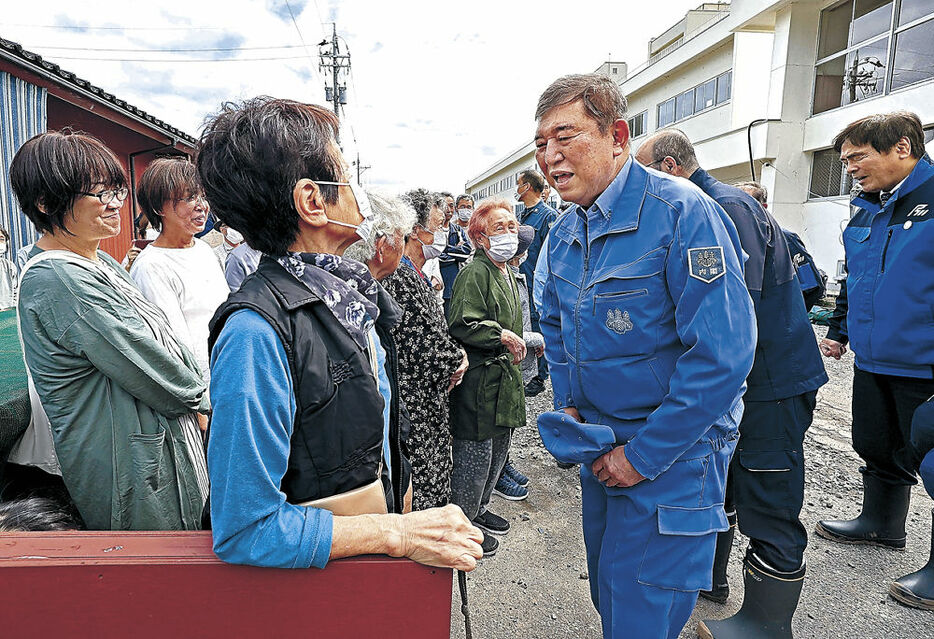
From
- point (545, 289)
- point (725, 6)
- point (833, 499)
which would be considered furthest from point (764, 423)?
point (725, 6)

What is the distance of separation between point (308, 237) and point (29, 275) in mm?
1032

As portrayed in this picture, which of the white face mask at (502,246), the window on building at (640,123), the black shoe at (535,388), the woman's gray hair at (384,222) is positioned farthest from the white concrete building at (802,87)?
the woman's gray hair at (384,222)

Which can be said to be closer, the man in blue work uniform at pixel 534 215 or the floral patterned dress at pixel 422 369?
the floral patterned dress at pixel 422 369

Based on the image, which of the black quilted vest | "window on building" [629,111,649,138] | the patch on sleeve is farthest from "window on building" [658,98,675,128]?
the black quilted vest

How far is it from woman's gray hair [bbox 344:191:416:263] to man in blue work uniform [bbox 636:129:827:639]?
4.47 feet

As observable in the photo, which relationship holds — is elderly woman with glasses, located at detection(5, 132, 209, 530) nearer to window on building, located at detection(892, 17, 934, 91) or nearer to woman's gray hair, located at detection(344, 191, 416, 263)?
woman's gray hair, located at detection(344, 191, 416, 263)

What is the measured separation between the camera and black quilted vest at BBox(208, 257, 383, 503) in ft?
3.36

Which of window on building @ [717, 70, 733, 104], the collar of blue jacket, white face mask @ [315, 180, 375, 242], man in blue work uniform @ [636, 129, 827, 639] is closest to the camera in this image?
white face mask @ [315, 180, 375, 242]

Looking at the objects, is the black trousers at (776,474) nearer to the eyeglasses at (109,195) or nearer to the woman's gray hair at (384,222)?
the woman's gray hair at (384,222)

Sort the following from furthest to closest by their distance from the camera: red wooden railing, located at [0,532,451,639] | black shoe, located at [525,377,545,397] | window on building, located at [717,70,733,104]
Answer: window on building, located at [717,70,733,104] → black shoe, located at [525,377,545,397] → red wooden railing, located at [0,532,451,639]

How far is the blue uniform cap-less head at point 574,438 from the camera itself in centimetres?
170

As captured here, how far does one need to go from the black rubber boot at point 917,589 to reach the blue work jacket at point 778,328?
1395mm

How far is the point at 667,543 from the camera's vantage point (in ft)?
5.39

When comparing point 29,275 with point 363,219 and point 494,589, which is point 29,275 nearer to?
point 363,219
